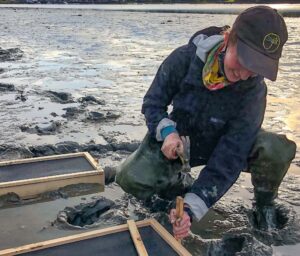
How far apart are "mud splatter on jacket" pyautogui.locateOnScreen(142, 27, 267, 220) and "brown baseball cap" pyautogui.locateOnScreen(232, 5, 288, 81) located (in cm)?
51

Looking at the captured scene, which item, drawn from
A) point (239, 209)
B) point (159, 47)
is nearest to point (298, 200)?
point (239, 209)

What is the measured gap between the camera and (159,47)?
14.3m

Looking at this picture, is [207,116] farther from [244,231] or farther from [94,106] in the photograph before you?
[94,106]

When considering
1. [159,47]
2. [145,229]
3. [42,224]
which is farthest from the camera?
[159,47]

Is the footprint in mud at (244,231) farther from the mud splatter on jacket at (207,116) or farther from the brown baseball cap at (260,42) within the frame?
the brown baseball cap at (260,42)

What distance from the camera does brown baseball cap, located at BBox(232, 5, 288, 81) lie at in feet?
7.89

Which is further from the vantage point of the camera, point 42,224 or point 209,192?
point 42,224

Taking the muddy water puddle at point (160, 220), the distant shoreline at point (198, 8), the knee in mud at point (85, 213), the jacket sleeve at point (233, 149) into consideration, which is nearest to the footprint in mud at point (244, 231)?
the muddy water puddle at point (160, 220)

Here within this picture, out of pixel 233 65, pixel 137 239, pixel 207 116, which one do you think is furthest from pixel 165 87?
pixel 137 239

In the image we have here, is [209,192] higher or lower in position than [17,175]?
higher

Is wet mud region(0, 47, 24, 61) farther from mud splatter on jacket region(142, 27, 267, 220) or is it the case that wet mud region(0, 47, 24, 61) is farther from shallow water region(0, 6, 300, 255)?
mud splatter on jacket region(142, 27, 267, 220)

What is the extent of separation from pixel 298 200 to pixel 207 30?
5.60ft

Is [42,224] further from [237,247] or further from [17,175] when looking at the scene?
[237,247]

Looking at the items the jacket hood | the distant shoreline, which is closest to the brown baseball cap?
the jacket hood
